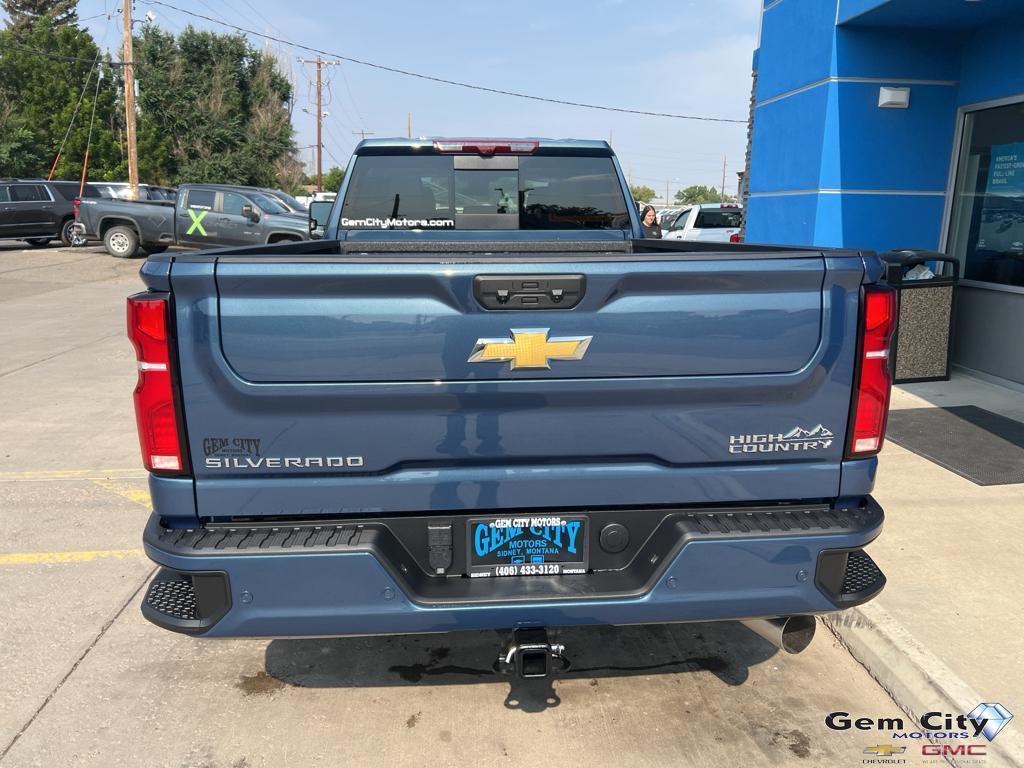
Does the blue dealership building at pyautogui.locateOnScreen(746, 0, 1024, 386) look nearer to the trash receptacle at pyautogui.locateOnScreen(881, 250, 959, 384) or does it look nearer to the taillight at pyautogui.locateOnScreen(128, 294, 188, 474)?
the trash receptacle at pyautogui.locateOnScreen(881, 250, 959, 384)

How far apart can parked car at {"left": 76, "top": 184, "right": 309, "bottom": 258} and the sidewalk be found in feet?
47.0

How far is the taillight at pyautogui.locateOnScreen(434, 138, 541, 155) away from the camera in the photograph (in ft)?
14.8

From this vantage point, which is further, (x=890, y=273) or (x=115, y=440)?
(x=890, y=273)

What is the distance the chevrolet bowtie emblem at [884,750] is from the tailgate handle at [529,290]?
203 cm

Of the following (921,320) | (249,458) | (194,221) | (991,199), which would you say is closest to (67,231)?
(194,221)

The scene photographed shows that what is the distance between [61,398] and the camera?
7.83m

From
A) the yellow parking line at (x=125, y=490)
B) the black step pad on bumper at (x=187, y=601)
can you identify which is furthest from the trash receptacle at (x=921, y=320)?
the black step pad on bumper at (x=187, y=601)

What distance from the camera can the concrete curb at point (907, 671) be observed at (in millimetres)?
2809

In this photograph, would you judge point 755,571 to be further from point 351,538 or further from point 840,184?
point 840,184

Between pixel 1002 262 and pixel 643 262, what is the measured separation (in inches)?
283

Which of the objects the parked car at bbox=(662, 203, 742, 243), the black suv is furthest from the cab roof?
the black suv

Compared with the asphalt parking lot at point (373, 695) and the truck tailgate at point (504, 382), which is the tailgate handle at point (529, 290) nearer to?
the truck tailgate at point (504, 382)

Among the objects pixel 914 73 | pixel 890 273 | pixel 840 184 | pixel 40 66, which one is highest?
pixel 40 66

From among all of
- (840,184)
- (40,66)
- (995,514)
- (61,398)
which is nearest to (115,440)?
(61,398)
